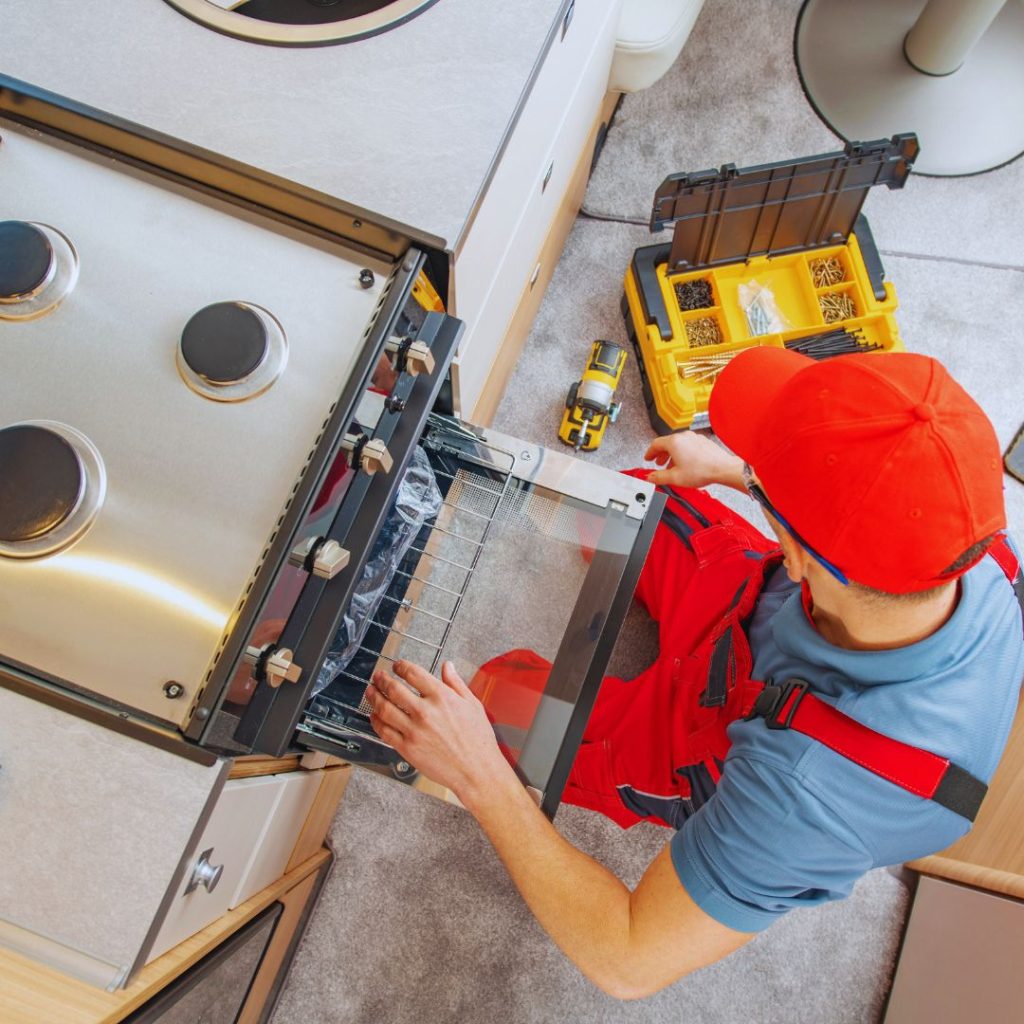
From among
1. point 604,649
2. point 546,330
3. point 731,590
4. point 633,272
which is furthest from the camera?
point 546,330

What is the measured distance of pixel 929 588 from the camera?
71 centimetres

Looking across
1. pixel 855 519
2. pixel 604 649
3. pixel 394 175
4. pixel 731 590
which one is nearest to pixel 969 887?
pixel 731 590

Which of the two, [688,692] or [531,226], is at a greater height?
[531,226]

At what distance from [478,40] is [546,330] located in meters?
0.85

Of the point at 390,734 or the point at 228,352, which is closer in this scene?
the point at 228,352

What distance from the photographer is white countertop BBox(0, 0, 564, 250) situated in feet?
2.57

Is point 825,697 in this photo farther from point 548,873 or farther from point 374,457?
point 374,457

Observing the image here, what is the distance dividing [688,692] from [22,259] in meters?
0.93

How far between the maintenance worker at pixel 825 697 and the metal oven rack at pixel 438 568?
80 mm

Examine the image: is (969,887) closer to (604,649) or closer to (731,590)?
(731,590)

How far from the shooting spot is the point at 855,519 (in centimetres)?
69

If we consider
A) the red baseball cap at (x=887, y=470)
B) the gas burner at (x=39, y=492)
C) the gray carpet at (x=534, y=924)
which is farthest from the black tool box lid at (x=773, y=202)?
the gas burner at (x=39, y=492)

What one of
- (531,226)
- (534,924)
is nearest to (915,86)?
(531,226)

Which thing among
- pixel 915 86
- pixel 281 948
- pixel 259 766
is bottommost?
pixel 281 948
